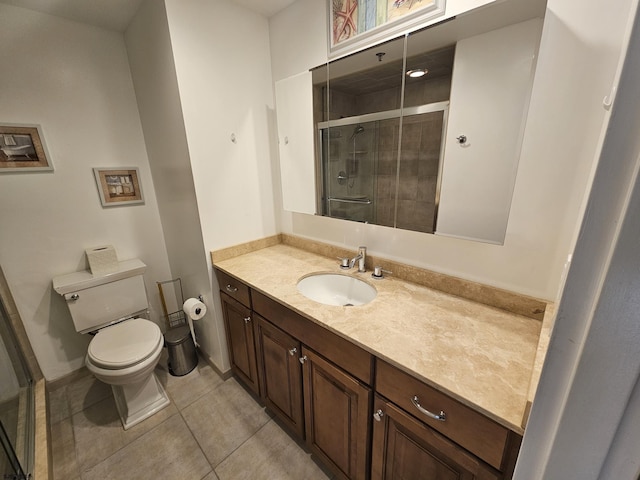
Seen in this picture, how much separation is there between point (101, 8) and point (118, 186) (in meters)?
1.01

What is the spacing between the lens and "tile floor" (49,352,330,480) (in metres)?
1.29

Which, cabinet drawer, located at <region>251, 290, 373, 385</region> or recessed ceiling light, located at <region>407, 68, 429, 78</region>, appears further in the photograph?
recessed ceiling light, located at <region>407, 68, 429, 78</region>

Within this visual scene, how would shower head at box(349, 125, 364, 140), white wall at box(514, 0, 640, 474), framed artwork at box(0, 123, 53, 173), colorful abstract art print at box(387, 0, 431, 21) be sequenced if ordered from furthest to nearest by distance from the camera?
framed artwork at box(0, 123, 53, 173)
shower head at box(349, 125, 364, 140)
colorful abstract art print at box(387, 0, 431, 21)
white wall at box(514, 0, 640, 474)

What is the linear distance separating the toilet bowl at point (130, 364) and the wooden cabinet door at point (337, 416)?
0.96 metres

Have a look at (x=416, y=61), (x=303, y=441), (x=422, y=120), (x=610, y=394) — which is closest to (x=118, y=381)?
(x=303, y=441)

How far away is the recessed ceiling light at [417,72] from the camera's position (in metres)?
1.09

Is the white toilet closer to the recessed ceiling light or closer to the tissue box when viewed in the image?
the tissue box

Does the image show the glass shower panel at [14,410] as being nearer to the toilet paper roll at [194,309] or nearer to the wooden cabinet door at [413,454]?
the toilet paper roll at [194,309]

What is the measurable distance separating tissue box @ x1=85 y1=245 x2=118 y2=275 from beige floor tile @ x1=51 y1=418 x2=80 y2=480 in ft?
2.97

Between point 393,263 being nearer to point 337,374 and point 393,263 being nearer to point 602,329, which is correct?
point 337,374

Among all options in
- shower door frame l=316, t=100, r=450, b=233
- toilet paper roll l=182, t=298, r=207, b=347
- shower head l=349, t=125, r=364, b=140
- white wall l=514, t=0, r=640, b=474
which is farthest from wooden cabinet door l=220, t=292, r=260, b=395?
white wall l=514, t=0, r=640, b=474

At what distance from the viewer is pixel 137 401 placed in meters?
1.57

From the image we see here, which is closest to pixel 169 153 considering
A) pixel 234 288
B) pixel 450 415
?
pixel 234 288

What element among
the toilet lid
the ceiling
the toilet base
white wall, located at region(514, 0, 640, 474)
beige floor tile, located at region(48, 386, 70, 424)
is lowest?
beige floor tile, located at region(48, 386, 70, 424)
